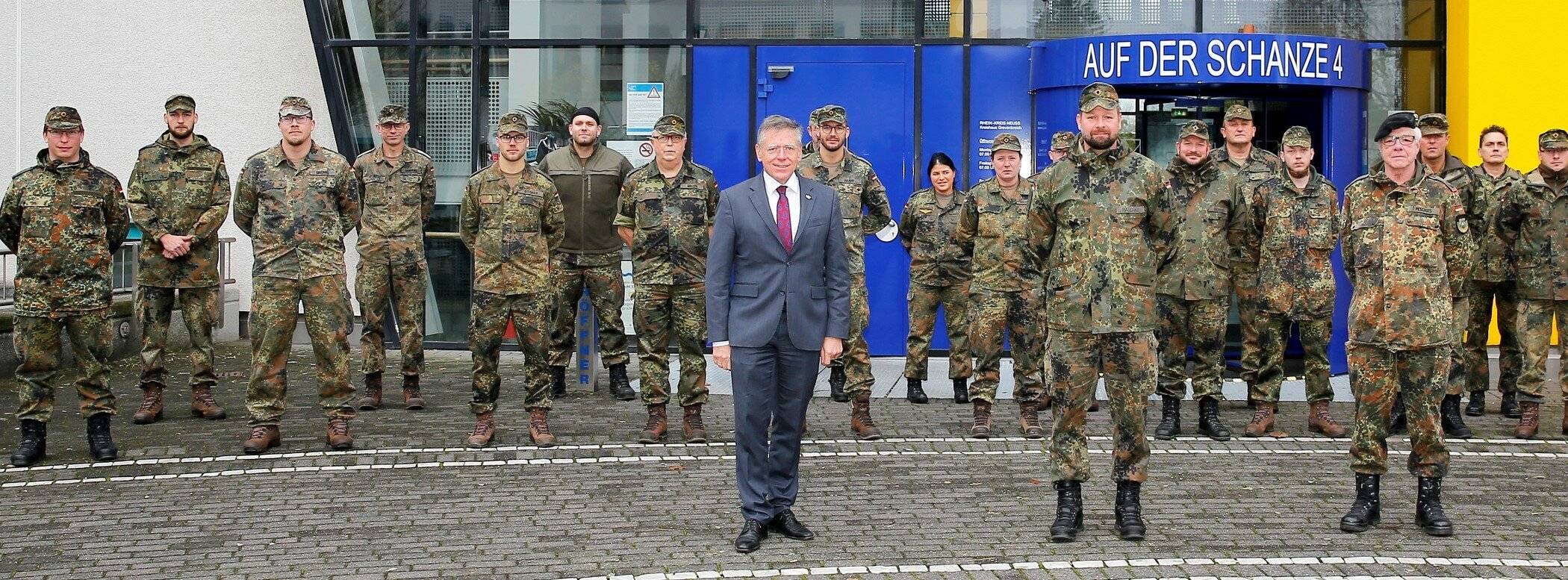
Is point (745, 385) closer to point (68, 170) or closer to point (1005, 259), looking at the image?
point (1005, 259)

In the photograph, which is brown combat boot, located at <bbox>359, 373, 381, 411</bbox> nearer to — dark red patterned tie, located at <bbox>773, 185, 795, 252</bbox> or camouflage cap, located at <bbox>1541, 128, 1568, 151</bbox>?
dark red patterned tie, located at <bbox>773, 185, 795, 252</bbox>

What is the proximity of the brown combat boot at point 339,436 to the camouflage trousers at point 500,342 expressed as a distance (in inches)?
29.3

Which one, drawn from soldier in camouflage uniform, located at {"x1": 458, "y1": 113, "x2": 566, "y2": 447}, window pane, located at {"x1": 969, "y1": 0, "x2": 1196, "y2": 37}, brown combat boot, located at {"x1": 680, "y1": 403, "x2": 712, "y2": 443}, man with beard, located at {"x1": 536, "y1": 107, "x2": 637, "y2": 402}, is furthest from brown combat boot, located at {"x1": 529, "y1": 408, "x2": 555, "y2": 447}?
window pane, located at {"x1": 969, "y1": 0, "x2": 1196, "y2": 37}

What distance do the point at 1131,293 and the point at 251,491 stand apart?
445cm

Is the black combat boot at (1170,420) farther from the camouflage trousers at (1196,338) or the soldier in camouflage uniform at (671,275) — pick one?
the soldier in camouflage uniform at (671,275)

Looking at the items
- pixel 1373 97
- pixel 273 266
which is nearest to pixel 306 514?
pixel 273 266

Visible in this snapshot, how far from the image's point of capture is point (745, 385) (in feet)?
24.0

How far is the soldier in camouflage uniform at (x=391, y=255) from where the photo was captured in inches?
456

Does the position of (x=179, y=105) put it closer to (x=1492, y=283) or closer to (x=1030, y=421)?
(x=1030, y=421)

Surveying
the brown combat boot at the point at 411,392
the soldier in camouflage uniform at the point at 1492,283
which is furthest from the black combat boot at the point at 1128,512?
the brown combat boot at the point at 411,392

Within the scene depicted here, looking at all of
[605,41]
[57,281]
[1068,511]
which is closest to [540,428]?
[57,281]

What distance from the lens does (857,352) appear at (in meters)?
10.3

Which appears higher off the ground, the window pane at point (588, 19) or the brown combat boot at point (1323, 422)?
the window pane at point (588, 19)

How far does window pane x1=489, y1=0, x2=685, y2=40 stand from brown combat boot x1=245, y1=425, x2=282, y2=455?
6487 millimetres
